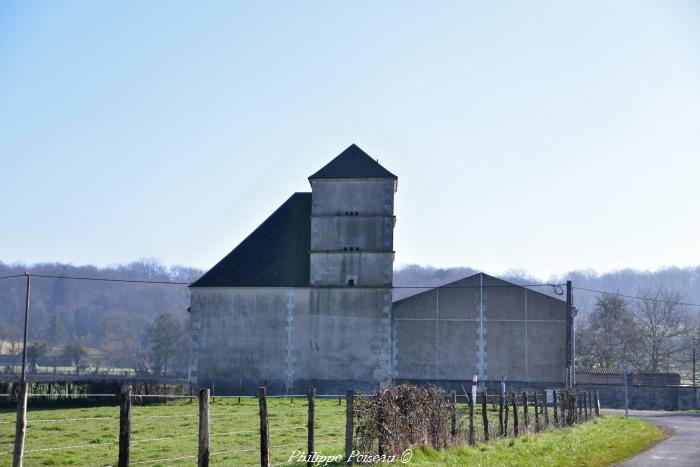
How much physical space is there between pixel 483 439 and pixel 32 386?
1953 cm

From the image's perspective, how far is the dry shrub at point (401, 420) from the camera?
47.8 ft

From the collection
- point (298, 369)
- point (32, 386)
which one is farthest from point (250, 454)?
point (298, 369)

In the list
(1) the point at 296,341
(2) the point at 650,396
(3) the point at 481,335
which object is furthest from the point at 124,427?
(2) the point at 650,396

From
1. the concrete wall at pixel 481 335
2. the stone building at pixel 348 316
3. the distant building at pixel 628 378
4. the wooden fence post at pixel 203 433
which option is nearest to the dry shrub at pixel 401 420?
the wooden fence post at pixel 203 433

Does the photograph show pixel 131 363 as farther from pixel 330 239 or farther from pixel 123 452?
pixel 123 452

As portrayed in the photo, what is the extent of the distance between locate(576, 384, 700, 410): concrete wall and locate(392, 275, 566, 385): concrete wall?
6.39 meters

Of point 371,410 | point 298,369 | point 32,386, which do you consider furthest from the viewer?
point 298,369

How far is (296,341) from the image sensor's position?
135 ft

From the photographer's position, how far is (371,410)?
1470 centimetres

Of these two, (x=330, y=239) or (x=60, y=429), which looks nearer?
(x=60, y=429)

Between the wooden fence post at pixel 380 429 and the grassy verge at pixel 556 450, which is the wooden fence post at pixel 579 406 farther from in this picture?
the wooden fence post at pixel 380 429

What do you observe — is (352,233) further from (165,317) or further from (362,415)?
(165,317)

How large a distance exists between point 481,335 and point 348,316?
707 centimetres

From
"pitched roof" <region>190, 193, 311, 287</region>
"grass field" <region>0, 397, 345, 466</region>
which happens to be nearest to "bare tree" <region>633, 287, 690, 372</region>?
"pitched roof" <region>190, 193, 311, 287</region>
